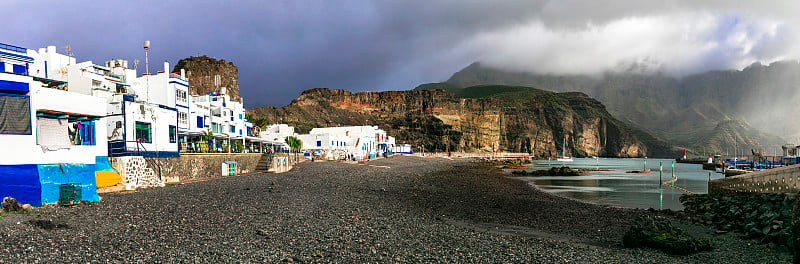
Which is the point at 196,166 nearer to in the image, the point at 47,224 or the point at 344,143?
the point at 47,224

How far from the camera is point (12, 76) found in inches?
607

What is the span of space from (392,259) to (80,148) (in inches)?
636

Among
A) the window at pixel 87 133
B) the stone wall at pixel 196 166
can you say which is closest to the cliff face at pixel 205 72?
the stone wall at pixel 196 166

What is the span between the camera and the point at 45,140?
16.8 m

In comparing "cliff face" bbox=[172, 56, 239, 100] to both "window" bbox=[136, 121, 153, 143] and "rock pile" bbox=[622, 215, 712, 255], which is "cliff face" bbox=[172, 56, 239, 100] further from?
"rock pile" bbox=[622, 215, 712, 255]

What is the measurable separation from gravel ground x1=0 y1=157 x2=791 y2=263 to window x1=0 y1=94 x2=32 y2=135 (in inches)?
139

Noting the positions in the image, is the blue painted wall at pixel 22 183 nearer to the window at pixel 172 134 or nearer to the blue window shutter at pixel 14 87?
the blue window shutter at pixel 14 87

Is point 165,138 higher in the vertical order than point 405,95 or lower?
lower

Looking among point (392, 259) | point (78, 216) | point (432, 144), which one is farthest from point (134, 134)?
point (432, 144)

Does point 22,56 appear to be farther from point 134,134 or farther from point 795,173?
point 795,173

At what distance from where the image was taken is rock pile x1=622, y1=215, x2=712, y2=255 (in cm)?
1109

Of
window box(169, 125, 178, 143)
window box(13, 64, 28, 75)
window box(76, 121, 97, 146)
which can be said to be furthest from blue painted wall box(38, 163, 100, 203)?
window box(169, 125, 178, 143)

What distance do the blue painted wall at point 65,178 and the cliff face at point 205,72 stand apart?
131 meters

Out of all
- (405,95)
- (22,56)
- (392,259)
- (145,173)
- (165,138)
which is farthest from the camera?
(405,95)
